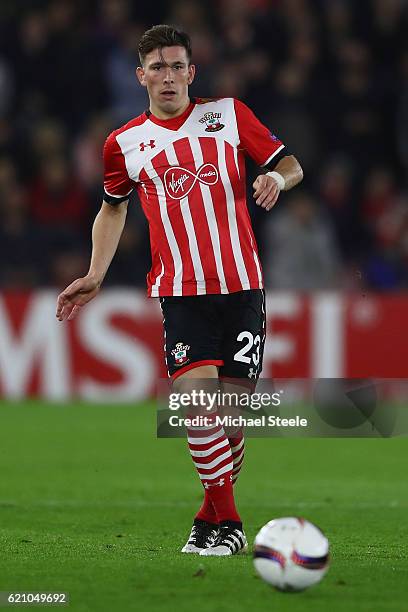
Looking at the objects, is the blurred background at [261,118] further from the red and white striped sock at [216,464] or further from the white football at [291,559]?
the white football at [291,559]

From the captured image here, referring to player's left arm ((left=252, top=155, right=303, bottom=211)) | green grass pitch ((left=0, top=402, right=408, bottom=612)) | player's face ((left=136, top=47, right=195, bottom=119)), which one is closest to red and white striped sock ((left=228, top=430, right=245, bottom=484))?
green grass pitch ((left=0, top=402, right=408, bottom=612))

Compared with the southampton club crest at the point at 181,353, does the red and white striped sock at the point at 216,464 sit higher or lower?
lower

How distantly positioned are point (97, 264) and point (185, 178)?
60 cm

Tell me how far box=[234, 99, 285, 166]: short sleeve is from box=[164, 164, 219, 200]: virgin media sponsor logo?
0.21 m

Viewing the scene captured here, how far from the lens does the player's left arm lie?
18.6 ft

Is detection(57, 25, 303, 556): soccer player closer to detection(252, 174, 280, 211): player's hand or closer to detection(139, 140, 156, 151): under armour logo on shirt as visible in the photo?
detection(139, 140, 156, 151): under armour logo on shirt

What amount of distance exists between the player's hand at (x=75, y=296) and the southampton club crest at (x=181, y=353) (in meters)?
0.53

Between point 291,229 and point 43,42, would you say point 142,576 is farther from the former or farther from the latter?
point 43,42

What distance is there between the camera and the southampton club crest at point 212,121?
614 cm

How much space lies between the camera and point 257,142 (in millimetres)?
6152

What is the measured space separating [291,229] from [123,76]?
2546 millimetres

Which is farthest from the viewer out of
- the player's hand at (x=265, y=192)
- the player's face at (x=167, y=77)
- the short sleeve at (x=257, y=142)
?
the short sleeve at (x=257, y=142)

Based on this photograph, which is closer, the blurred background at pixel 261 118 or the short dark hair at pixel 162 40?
the short dark hair at pixel 162 40

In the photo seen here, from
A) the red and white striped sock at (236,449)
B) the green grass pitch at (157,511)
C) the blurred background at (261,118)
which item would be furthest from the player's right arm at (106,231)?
the blurred background at (261,118)
